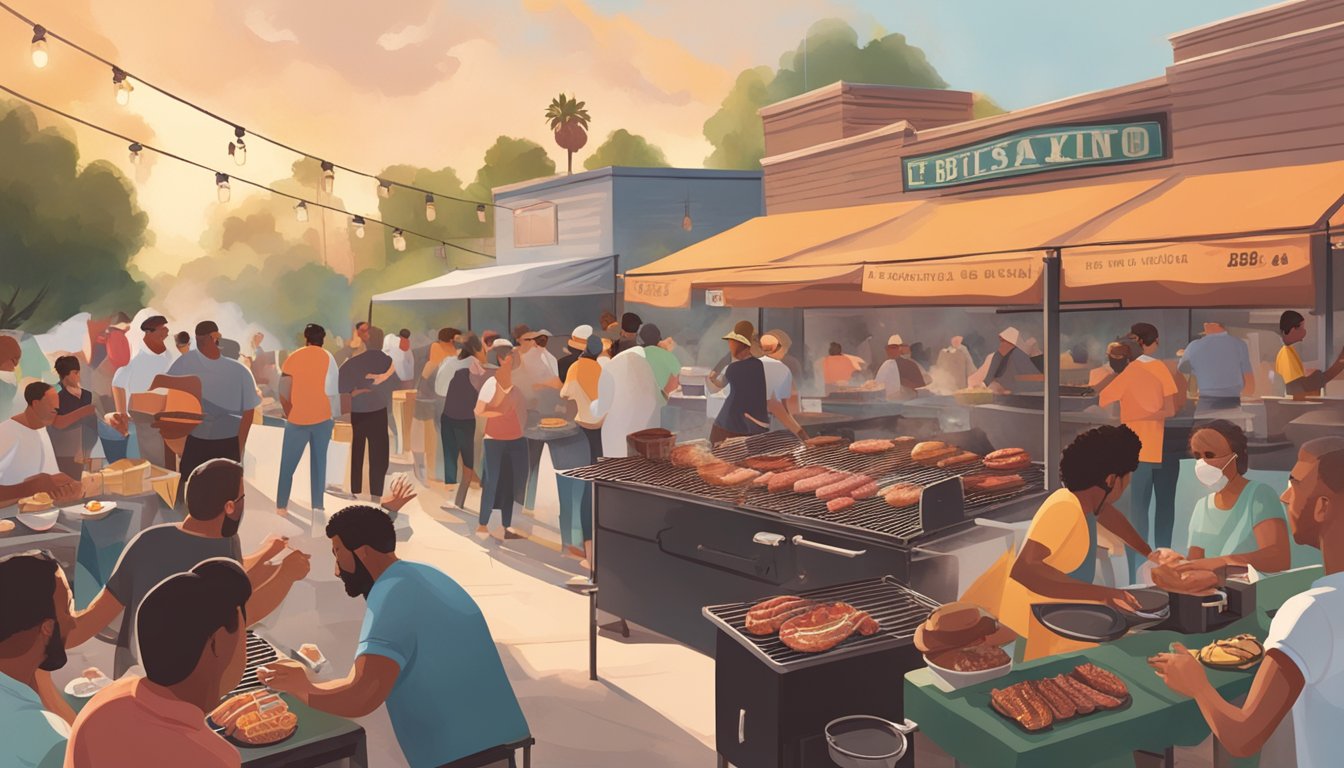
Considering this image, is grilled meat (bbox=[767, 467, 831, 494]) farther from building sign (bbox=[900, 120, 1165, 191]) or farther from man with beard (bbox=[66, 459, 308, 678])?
building sign (bbox=[900, 120, 1165, 191])

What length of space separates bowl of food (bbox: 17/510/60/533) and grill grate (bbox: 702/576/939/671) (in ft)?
13.9

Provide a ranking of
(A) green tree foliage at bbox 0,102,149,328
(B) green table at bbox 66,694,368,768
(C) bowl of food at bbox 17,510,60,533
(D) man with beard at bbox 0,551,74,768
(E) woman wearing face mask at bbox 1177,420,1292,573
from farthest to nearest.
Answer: (A) green tree foliage at bbox 0,102,149,328, (C) bowl of food at bbox 17,510,60,533, (E) woman wearing face mask at bbox 1177,420,1292,573, (B) green table at bbox 66,694,368,768, (D) man with beard at bbox 0,551,74,768

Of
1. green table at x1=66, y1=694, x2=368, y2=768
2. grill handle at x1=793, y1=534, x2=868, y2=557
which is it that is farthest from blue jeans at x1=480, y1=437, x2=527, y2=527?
green table at x1=66, y1=694, x2=368, y2=768

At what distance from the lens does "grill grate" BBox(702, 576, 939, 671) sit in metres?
3.76

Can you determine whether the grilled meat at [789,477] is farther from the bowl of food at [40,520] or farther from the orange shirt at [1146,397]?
the bowl of food at [40,520]

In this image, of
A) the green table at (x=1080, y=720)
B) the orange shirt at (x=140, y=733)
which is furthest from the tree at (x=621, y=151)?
the orange shirt at (x=140, y=733)

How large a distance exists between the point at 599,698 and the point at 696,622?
2.48ft

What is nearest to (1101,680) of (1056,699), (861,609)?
(1056,699)

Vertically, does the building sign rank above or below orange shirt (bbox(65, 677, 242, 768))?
above

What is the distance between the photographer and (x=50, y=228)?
3400cm

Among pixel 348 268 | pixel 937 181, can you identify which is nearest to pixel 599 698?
pixel 937 181

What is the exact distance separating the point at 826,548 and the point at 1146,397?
423 cm

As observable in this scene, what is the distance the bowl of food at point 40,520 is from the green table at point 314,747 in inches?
143

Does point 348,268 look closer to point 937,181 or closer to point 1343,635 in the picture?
point 937,181
